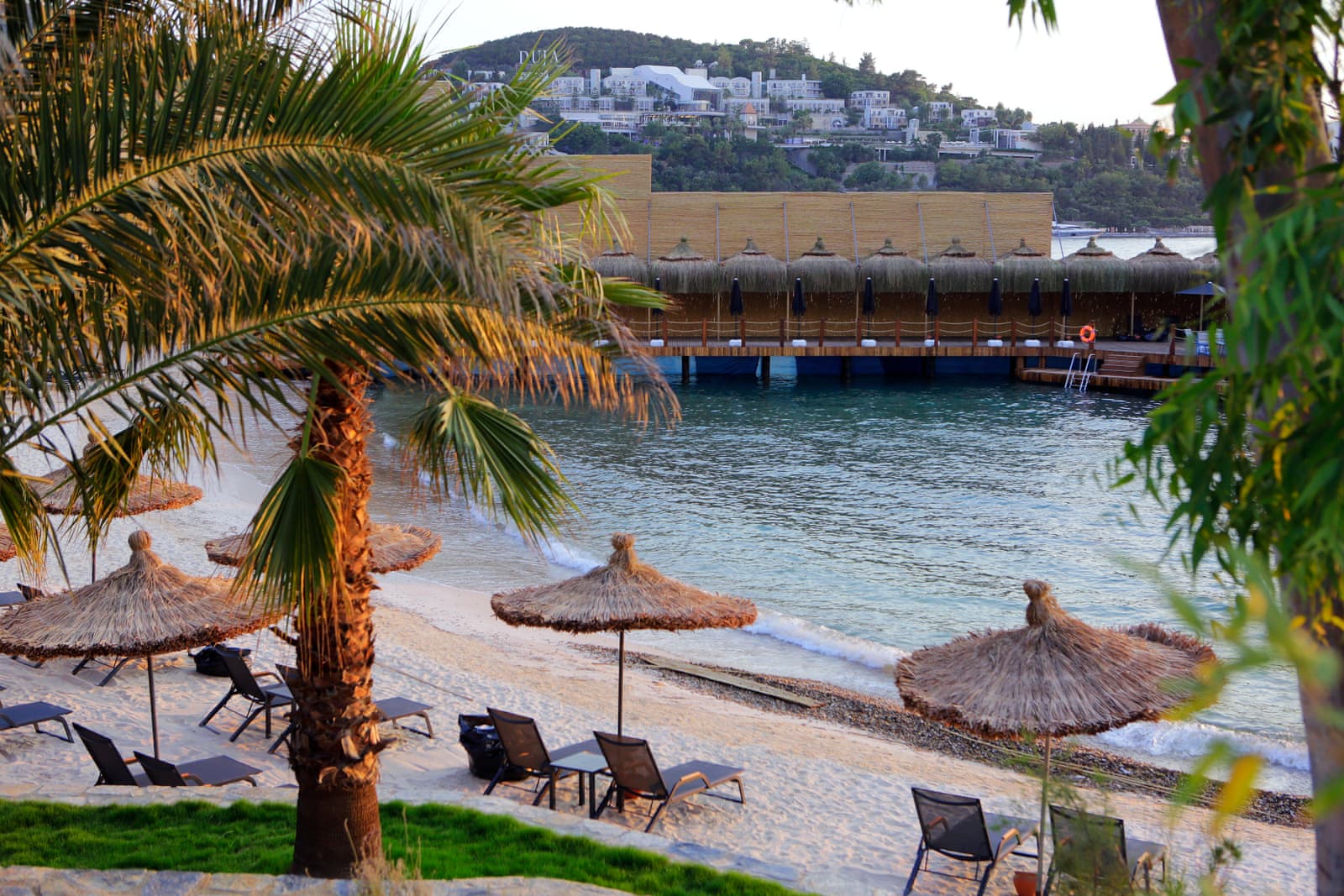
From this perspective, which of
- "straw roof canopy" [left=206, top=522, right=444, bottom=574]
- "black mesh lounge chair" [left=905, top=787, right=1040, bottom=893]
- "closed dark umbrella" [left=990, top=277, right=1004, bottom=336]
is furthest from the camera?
"closed dark umbrella" [left=990, top=277, right=1004, bottom=336]

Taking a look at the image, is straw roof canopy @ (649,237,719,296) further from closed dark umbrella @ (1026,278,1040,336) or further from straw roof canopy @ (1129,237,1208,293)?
straw roof canopy @ (1129,237,1208,293)

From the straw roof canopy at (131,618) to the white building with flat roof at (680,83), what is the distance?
4176 inches

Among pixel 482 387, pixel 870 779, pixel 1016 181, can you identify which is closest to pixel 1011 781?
pixel 870 779

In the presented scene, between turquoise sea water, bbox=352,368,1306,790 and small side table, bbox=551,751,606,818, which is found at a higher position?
small side table, bbox=551,751,606,818

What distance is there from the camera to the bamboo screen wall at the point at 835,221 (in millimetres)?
39812

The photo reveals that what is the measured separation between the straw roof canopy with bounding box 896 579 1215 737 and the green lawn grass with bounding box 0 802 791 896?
2085 millimetres

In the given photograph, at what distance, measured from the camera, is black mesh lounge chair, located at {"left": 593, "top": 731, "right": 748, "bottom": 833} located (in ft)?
24.6

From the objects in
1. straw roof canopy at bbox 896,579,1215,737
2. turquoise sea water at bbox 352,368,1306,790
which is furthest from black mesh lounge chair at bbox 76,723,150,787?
straw roof canopy at bbox 896,579,1215,737

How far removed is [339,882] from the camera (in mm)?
5188

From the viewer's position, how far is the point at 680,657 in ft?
43.1

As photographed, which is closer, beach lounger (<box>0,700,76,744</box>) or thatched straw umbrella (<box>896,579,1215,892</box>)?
thatched straw umbrella (<box>896,579,1215,892</box>)

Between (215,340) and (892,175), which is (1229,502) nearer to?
(215,340)

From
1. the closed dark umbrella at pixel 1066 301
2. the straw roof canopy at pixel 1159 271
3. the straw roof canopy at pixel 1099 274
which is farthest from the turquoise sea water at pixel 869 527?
the straw roof canopy at pixel 1159 271

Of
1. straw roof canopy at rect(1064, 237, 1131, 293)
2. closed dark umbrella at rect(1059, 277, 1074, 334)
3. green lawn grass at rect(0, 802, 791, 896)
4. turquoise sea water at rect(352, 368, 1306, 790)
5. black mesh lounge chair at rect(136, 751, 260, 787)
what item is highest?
straw roof canopy at rect(1064, 237, 1131, 293)
